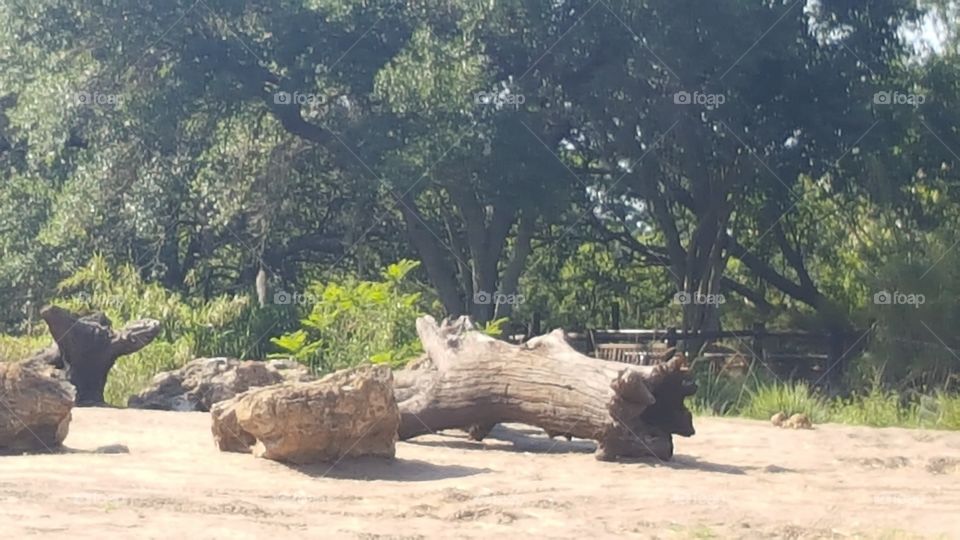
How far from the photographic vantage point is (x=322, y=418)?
413 inches

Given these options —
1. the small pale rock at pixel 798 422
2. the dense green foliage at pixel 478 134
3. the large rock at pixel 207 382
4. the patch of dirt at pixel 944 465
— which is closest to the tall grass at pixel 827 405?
the small pale rock at pixel 798 422

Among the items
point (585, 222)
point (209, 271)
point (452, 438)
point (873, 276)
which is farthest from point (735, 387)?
point (209, 271)

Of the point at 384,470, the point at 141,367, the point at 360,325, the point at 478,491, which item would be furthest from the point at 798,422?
the point at 141,367

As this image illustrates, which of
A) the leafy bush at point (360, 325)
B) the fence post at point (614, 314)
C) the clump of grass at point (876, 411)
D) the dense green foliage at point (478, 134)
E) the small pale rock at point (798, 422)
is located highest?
the dense green foliage at point (478, 134)

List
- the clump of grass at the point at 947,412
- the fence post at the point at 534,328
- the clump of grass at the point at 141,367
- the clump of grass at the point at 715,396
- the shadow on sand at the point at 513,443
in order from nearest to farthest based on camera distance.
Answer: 1. the shadow on sand at the point at 513,443
2. the clump of grass at the point at 947,412
3. the clump of grass at the point at 715,396
4. the clump of grass at the point at 141,367
5. the fence post at the point at 534,328

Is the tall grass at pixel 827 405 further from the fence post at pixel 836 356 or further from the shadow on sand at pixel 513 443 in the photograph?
the shadow on sand at pixel 513 443

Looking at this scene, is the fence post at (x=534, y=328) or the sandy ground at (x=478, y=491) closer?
the sandy ground at (x=478, y=491)

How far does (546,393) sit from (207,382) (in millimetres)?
4873

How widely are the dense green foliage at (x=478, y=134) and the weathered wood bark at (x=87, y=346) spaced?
161 inches

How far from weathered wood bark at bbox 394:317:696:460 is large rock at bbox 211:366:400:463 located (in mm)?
1349

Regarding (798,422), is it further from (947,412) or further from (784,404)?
(947,412)

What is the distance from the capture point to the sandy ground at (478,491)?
7.95m

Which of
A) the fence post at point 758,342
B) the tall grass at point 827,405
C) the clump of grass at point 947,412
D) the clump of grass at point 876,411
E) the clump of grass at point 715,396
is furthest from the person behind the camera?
the fence post at point 758,342

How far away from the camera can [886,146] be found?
23.0 m
